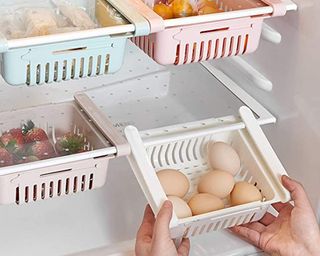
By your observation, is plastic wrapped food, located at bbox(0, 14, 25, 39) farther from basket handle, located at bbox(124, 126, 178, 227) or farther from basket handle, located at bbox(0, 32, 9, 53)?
basket handle, located at bbox(124, 126, 178, 227)

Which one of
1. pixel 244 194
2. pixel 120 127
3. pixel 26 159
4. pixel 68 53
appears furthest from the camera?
pixel 120 127

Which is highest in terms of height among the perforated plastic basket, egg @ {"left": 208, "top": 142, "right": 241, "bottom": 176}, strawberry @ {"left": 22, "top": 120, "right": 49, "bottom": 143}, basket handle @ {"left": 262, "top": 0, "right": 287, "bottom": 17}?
basket handle @ {"left": 262, "top": 0, "right": 287, "bottom": 17}

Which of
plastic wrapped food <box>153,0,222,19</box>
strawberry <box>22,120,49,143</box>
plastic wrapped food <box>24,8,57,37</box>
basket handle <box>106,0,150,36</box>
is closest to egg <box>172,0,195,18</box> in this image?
plastic wrapped food <box>153,0,222,19</box>

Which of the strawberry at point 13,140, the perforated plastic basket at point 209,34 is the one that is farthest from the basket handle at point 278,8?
the strawberry at point 13,140

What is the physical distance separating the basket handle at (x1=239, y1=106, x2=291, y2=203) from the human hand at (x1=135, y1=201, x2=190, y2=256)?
24 cm

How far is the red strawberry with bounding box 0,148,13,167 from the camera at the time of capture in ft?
4.60

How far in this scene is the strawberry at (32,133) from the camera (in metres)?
1.49

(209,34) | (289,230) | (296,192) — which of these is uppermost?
(209,34)

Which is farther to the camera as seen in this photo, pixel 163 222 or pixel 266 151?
pixel 266 151

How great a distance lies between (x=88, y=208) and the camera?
167 cm

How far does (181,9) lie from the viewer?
4.82ft

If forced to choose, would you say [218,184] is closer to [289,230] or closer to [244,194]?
[244,194]

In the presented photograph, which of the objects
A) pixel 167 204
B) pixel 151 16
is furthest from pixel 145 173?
pixel 151 16

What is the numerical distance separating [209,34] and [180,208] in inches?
13.7
